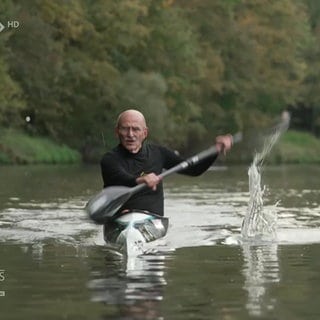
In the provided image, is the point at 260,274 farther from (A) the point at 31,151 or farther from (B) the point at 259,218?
(A) the point at 31,151

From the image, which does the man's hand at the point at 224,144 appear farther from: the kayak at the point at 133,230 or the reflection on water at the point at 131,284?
the reflection on water at the point at 131,284

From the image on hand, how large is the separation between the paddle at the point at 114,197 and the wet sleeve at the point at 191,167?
2.8 inches

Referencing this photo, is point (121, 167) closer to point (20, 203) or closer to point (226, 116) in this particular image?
point (20, 203)

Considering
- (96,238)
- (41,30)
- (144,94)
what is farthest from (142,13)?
(96,238)

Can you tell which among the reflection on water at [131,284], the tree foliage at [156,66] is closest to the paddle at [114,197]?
the reflection on water at [131,284]

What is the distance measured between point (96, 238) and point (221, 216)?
4.93 meters

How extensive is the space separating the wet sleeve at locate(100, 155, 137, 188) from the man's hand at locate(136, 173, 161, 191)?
190 millimetres

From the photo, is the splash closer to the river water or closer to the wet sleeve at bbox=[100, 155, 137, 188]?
the river water

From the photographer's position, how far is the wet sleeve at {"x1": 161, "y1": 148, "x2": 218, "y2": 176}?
52.9 ft

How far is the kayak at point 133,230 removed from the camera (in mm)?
15570

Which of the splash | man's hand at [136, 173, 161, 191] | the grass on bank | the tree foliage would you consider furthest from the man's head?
the grass on bank

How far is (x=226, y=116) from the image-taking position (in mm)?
81312

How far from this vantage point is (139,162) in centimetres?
1588

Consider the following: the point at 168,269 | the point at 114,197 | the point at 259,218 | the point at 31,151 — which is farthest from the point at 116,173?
the point at 31,151
